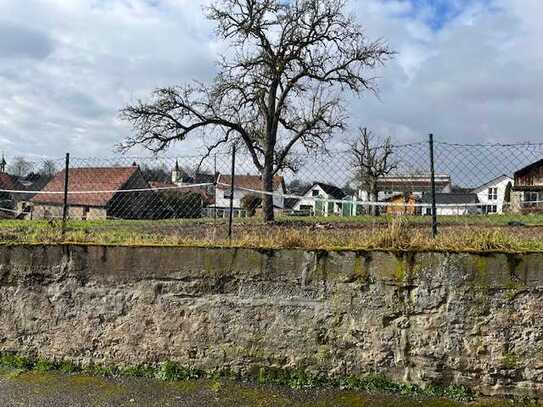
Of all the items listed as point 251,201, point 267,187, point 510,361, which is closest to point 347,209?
point 510,361

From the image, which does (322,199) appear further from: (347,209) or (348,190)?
A: (347,209)

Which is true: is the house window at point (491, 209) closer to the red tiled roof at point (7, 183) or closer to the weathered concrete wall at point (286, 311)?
the weathered concrete wall at point (286, 311)

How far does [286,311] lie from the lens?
4.73 meters

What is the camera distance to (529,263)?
4.27 m

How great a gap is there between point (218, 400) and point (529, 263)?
2.85 meters

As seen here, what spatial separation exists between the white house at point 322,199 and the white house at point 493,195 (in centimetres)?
171

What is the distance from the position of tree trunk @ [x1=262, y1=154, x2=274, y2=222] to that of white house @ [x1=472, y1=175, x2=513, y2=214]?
9.69 feet

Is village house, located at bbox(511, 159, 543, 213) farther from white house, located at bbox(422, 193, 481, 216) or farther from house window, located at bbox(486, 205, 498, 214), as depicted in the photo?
white house, located at bbox(422, 193, 481, 216)

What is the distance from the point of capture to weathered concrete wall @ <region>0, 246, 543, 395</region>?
14.1ft

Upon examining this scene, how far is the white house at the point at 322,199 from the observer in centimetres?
655

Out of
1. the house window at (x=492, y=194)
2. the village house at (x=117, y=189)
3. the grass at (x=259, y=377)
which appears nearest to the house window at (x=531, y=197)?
the house window at (x=492, y=194)

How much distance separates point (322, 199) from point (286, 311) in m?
2.29

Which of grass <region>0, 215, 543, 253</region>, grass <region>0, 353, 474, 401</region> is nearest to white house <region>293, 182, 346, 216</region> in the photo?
grass <region>0, 215, 543, 253</region>

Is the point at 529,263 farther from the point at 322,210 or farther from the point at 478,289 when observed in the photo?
the point at 322,210
